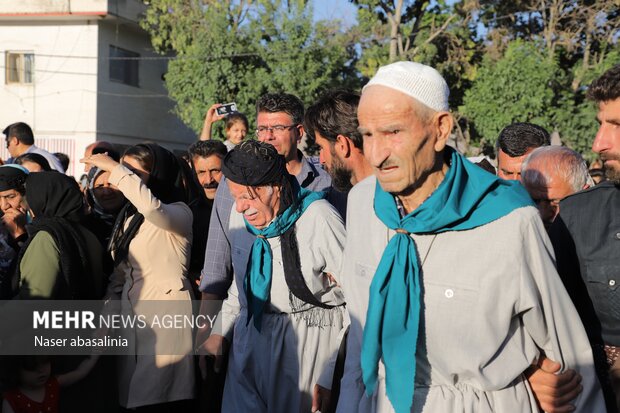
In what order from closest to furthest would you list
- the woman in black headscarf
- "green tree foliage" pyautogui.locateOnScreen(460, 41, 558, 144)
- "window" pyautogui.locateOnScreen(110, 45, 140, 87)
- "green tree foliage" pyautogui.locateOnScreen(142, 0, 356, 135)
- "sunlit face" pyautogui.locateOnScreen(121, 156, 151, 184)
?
the woman in black headscarf → "sunlit face" pyautogui.locateOnScreen(121, 156, 151, 184) → "green tree foliage" pyautogui.locateOnScreen(460, 41, 558, 144) → "green tree foliage" pyautogui.locateOnScreen(142, 0, 356, 135) → "window" pyautogui.locateOnScreen(110, 45, 140, 87)

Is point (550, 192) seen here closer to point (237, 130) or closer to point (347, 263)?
point (347, 263)

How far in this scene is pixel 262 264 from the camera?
4094mm

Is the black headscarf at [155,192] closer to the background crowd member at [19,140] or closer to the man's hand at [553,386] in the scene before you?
the man's hand at [553,386]

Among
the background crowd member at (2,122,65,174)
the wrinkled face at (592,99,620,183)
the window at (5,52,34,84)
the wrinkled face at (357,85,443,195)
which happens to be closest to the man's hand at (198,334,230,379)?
the wrinkled face at (357,85,443,195)

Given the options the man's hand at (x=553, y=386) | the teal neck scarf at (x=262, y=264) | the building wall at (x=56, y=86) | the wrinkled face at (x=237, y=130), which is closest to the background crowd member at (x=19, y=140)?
the wrinkled face at (x=237, y=130)

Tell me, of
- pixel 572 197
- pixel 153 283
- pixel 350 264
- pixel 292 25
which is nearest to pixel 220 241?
pixel 153 283

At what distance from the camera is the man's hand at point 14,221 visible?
554cm

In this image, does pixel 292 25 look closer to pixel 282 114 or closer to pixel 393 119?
pixel 282 114

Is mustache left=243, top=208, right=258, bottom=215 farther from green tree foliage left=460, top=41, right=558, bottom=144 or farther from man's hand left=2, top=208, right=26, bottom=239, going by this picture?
green tree foliage left=460, top=41, right=558, bottom=144

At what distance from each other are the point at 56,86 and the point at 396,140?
26843 millimetres

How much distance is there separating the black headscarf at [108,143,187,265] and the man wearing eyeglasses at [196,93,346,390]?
0.58m

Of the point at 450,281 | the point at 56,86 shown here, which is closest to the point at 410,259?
the point at 450,281

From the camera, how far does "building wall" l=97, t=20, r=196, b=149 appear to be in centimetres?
2744

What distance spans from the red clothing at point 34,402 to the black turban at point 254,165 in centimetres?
197
